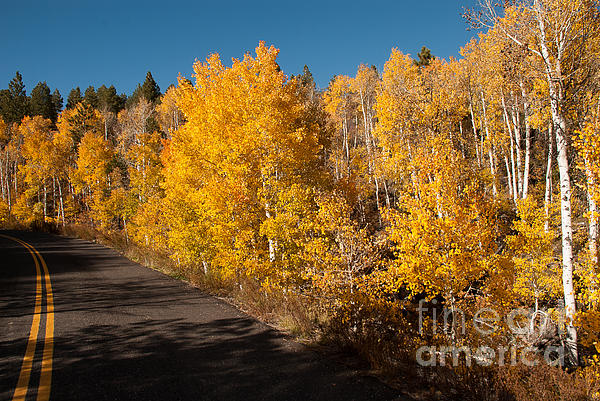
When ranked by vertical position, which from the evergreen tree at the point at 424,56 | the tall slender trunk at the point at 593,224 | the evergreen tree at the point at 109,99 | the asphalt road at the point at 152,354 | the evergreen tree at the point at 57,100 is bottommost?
the asphalt road at the point at 152,354

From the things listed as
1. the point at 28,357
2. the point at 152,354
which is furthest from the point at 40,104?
the point at 152,354

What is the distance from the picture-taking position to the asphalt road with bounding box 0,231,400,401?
4.22m

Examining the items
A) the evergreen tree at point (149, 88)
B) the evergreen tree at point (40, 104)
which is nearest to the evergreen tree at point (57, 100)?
the evergreen tree at point (40, 104)

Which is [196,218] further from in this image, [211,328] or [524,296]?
[524,296]

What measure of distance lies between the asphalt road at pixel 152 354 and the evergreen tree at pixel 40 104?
5622 cm

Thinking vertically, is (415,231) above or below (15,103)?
below

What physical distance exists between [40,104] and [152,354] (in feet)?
211

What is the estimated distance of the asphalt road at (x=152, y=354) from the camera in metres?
4.22

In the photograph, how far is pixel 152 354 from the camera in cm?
527

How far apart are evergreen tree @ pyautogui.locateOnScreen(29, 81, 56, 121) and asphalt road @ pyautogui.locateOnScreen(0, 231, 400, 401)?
2213 inches

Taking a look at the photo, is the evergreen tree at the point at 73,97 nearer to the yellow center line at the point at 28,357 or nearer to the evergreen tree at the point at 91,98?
the evergreen tree at the point at 91,98

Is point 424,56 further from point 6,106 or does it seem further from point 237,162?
point 6,106

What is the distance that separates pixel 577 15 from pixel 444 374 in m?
8.53

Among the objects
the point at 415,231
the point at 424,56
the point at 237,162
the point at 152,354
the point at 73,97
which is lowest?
the point at 152,354
